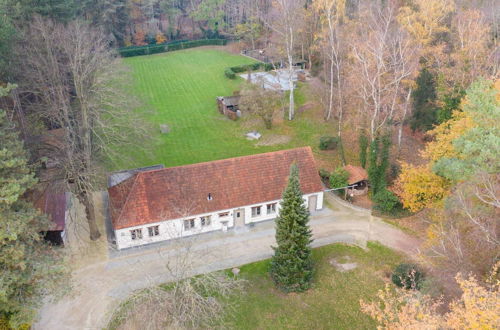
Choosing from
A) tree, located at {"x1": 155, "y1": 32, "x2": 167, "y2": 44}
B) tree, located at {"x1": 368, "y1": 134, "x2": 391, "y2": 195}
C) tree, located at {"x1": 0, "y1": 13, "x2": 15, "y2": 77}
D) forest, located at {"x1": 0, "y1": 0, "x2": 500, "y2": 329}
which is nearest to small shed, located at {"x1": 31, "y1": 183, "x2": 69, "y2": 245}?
forest, located at {"x1": 0, "y1": 0, "x2": 500, "y2": 329}

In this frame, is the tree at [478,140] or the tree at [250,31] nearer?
the tree at [478,140]

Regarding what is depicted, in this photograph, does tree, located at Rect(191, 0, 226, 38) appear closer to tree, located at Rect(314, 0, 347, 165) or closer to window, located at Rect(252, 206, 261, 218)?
tree, located at Rect(314, 0, 347, 165)

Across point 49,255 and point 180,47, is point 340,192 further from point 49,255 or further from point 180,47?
point 180,47

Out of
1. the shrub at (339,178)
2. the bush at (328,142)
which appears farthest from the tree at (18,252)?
the bush at (328,142)

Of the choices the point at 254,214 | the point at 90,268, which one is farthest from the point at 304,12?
the point at 90,268

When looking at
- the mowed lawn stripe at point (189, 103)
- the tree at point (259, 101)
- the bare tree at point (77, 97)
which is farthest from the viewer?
the tree at point (259, 101)

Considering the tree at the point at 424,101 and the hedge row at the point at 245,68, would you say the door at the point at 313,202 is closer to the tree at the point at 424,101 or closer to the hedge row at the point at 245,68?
the tree at the point at 424,101

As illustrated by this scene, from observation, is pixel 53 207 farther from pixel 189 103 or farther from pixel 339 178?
pixel 189 103

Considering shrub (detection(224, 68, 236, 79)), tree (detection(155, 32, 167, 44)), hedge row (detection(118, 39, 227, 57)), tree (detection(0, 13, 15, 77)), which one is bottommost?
shrub (detection(224, 68, 236, 79))
